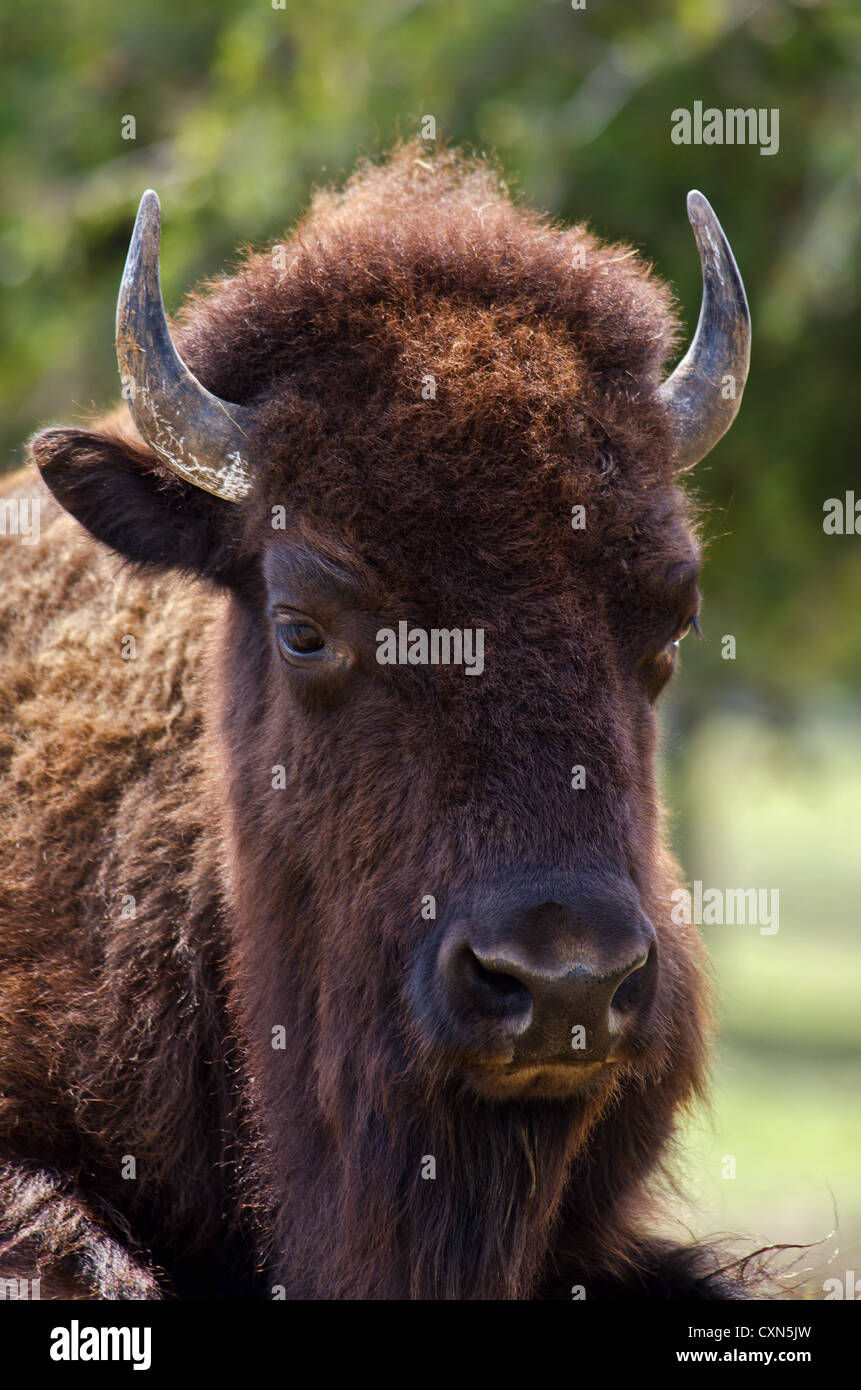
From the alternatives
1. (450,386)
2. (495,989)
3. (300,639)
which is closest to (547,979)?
(495,989)

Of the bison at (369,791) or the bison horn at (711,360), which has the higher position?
the bison horn at (711,360)

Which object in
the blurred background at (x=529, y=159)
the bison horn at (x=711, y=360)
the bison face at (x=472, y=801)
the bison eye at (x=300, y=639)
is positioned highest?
the blurred background at (x=529, y=159)

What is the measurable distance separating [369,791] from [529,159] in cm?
635

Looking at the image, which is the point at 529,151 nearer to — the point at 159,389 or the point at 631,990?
the point at 159,389

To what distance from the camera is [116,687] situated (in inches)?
217

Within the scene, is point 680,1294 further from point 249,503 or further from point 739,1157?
point 739,1157

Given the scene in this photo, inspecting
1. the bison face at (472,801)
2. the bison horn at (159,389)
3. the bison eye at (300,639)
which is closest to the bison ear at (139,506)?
the bison horn at (159,389)

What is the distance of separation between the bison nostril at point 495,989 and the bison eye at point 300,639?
41.1 inches

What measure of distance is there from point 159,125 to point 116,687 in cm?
814

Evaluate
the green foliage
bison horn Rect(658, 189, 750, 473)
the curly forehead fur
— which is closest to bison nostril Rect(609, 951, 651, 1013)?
the curly forehead fur

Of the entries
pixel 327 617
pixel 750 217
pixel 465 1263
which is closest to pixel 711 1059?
pixel 465 1263

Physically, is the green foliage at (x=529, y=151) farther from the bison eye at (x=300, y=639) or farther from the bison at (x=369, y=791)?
the bison eye at (x=300, y=639)

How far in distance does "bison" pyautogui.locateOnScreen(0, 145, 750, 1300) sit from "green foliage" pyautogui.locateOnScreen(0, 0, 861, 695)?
4305 mm

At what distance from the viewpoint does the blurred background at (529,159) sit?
972 cm
